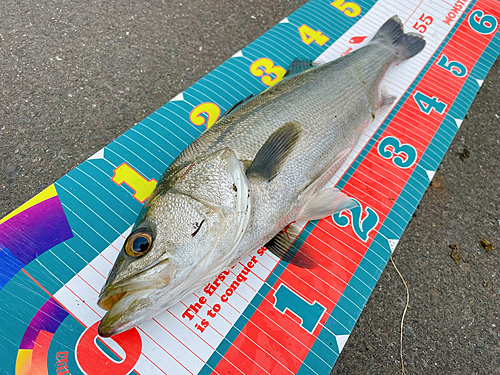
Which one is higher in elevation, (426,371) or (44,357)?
(426,371)

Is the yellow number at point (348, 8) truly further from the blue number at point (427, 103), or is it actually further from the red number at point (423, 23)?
the blue number at point (427, 103)

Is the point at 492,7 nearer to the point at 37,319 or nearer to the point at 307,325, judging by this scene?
the point at 307,325

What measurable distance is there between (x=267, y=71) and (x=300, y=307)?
1.70 m

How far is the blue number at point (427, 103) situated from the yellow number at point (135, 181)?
2023mm

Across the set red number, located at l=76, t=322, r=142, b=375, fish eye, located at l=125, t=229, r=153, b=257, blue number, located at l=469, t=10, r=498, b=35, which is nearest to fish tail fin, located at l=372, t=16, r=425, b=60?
blue number, located at l=469, t=10, r=498, b=35

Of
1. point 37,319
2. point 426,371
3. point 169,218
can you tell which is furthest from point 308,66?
point 37,319

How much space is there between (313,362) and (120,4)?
9.89 ft

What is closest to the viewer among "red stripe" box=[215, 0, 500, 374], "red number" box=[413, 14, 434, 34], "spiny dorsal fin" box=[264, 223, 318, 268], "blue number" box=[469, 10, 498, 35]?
"red stripe" box=[215, 0, 500, 374]

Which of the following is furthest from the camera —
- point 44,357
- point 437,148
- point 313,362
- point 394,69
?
point 394,69

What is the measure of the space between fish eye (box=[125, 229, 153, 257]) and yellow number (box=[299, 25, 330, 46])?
6.97ft

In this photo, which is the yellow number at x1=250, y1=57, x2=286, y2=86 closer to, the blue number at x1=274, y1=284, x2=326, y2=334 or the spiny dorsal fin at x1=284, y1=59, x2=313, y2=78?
the spiny dorsal fin at x1=284, y1=59, x2=313, y2=78

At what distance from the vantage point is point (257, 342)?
1.62 metres

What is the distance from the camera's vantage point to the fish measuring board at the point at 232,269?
1.54m

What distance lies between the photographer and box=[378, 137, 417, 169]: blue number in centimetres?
220
